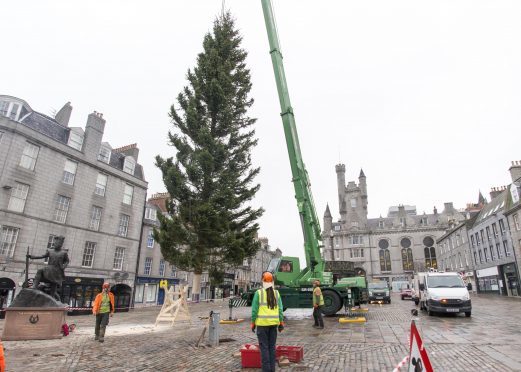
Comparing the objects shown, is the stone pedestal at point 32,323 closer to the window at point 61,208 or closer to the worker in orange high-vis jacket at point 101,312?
the worker in orange high-vis jacket at point 101,312

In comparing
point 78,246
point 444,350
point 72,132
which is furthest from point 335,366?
point 72,132

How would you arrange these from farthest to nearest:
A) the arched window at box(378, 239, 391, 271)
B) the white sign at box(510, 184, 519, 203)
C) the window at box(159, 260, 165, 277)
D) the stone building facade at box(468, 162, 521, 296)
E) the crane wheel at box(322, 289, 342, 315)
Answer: the arched window at box(378, 239, 391, 271) → the window at box(159, 260, 165, 277) → the stone building facade at box(468, 162, 521, 296) → the white sign at box(510, 184, 519, 203) → the crane wheel at box(322, 289, 342, 315)

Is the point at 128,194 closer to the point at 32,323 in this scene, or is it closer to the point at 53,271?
the point at 53,271

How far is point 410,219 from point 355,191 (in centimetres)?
1400

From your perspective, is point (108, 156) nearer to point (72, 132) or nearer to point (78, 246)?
point (72, 132)

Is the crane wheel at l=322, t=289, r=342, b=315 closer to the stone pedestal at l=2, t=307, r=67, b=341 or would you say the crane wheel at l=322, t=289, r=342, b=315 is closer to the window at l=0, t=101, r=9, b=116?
the stone pedestal at l=2, t=307, r=67, b=341

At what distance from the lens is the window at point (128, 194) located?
31.6 m

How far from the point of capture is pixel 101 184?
95.9ft

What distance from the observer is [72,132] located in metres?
27.2

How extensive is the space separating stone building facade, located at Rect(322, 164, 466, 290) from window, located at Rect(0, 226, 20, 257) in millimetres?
59029

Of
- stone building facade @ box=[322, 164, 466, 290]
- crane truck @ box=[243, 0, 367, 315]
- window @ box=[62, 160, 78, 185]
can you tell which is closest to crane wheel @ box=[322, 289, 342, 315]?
crane truck @ box=[243, 0, 367, 315]

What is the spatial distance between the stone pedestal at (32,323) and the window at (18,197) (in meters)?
14.2

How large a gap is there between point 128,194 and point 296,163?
2090 centimetres

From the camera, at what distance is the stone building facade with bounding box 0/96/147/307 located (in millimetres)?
A: 21891
